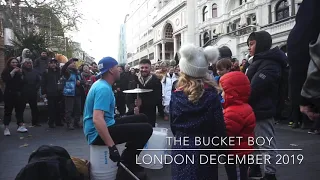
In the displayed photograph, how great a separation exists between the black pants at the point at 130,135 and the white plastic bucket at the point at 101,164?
0.41 ft

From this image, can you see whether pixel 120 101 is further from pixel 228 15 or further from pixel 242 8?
pixel 228 15

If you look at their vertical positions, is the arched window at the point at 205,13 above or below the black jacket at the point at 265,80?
above

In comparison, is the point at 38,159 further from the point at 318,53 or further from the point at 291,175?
the point at 291,175

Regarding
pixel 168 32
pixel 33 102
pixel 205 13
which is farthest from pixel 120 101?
Answer: pixel 168 32

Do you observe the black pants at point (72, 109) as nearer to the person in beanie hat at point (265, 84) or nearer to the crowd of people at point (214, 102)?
the crowd of people at point (214, 102)

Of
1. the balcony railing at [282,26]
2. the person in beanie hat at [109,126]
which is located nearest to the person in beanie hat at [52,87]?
the person in beanie hat at [109,126]

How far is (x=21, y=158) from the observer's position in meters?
5.23

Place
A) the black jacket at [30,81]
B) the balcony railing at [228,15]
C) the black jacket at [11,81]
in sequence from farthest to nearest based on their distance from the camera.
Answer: the balcony railing at [228,15]
the black jacket at [30,81]
the black jacket at [11,81]

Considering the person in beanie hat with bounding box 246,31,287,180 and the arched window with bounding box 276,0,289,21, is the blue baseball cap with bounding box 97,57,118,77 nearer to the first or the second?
the person in beanie hat with bounding box 246,31,287,180

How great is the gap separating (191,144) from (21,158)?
3.79m

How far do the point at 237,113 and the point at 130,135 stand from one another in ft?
4.47

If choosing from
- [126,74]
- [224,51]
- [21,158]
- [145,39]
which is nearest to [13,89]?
[21,158]

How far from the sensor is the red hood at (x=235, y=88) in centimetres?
338

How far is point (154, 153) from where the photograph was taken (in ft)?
15.1
